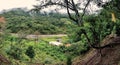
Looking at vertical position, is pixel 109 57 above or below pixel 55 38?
above

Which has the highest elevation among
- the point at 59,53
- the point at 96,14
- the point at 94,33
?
the point at 96,14

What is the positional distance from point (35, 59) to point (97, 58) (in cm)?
1953

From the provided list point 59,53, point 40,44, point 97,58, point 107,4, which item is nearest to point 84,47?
point 97,58

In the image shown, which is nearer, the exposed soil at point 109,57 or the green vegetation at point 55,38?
the green vegetation at point 55,38

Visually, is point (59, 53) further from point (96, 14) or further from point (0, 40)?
point (96, 14)

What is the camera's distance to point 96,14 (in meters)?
14.3

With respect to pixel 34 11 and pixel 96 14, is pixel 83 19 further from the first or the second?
pixel 34 11

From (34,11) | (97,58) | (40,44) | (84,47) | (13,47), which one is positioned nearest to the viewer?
(34,11)

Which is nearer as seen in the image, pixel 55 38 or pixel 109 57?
pixel 109 57

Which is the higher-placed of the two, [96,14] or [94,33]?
[96,14]

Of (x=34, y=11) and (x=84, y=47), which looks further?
(x=84, y=47)

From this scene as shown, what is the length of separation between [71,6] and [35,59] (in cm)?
2278

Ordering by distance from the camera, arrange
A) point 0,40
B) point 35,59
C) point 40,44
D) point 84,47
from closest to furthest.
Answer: point 84,47 → point 0,40 → point 35,59 → point 40,44

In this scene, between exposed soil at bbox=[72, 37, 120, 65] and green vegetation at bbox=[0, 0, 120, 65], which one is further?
exposed soil at bbox=[72, 37, 120, 65]
